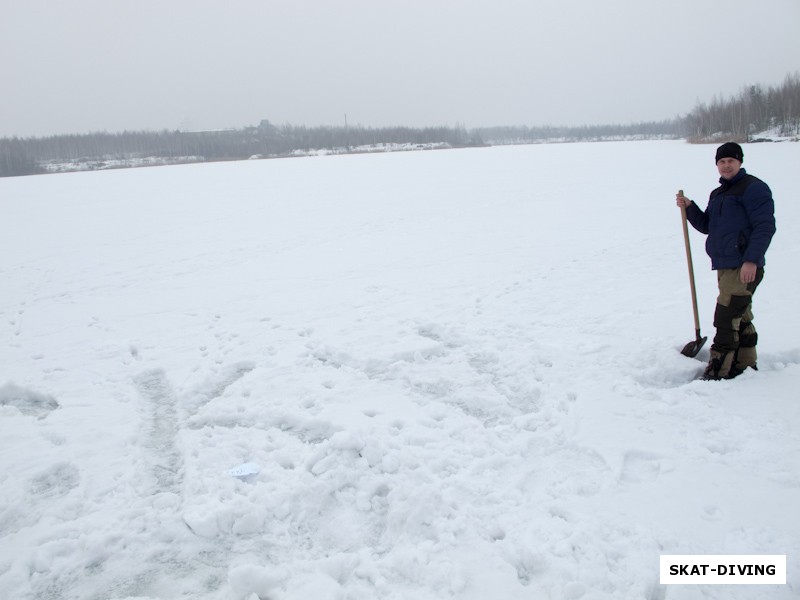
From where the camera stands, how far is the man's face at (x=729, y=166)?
410 centimetres

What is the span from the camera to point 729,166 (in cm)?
412

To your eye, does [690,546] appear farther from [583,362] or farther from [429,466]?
[583,362]

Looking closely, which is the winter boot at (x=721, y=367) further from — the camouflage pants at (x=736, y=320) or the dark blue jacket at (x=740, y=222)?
the dark blue jacket at (x=740, y=222)

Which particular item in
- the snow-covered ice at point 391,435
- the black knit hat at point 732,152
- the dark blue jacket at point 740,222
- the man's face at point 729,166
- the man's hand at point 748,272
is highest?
the black knit hat at point 732,152

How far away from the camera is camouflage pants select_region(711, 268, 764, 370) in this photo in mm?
4238

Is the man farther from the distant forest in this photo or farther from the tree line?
the distant forest

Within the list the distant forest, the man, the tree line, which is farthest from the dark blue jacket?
the distant forest

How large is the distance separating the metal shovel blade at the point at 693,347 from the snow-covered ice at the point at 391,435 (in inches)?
4.3

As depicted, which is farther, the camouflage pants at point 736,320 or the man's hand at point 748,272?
the camouflage pants at point 736,320

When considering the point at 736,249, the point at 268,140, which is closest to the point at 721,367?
the point at 736,249

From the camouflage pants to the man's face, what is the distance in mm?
770

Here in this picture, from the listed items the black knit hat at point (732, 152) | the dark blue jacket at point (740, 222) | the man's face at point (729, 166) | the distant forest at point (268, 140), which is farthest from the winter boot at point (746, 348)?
the distant forest at point (268, 140)

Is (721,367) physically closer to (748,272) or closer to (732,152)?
(748,272)

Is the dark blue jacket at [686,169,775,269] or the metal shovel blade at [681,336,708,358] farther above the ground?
the dark blue jacket at [686,169,775,269]
